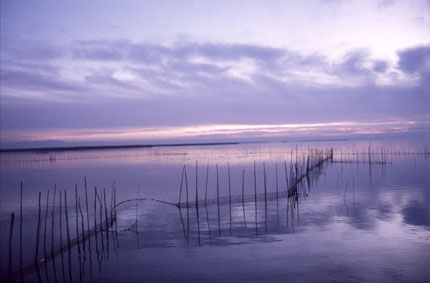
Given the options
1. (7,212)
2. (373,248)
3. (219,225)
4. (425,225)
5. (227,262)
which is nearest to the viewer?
(227,262)

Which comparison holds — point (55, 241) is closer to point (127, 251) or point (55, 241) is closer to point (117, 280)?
point (127, 251)

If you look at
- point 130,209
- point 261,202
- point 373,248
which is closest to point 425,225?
point 373,248

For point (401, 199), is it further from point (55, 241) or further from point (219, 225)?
point (55, 241)

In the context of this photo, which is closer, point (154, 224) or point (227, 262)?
point (227, 262)

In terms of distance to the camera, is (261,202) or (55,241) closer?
(55,241)

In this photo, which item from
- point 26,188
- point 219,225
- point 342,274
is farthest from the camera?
point 26,188

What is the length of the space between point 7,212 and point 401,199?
13109 mm

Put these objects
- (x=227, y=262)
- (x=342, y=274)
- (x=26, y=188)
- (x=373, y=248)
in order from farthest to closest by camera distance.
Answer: (x=26, y=188) → (x=373, y=248) → (x=227, y=262) → (x=342, y=274)

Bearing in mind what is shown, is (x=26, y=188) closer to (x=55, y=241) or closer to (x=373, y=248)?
(x=55, y=241)

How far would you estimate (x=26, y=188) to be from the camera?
16641 mm

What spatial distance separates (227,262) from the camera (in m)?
6.34

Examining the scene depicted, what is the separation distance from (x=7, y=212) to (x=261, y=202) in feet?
27.1

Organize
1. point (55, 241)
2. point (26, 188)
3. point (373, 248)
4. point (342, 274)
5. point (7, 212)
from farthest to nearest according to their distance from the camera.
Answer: point (26, 188) → point (7, 212) → point (55, 241) → point (373, 248) → point (342, 274)

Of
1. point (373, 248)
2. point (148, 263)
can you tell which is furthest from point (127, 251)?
point (373, 248)
